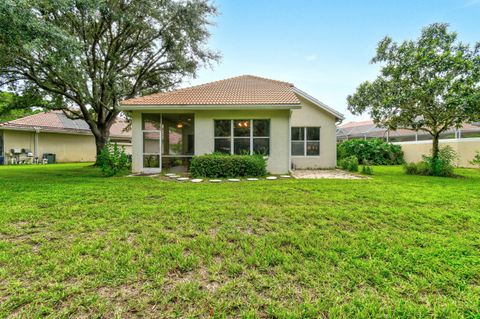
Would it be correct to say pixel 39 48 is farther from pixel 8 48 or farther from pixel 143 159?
pixel 143 159

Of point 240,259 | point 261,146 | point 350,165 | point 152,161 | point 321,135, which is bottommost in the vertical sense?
point 240,259

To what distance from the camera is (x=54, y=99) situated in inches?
590

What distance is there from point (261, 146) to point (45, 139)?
20058 millimetres

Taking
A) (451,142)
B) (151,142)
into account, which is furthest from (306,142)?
(451,142)

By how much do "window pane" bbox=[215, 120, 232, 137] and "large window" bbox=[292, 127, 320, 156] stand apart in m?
5.00

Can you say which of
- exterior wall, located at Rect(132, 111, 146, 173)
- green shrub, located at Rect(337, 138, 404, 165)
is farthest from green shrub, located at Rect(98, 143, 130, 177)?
green shrub, located at Rect(337, 138, 404, 165)

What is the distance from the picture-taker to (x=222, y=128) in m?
10.7

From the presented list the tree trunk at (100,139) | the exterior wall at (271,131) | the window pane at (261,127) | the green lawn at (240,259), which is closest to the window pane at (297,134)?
the exterior wall at (271,131)

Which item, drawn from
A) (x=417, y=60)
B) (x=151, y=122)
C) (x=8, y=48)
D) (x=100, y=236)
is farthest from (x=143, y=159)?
(x=417, y=60)

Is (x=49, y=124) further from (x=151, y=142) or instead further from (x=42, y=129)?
(x=151, y=142)

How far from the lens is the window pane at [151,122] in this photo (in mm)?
10656

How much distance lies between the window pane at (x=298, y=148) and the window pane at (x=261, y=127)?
154 inches

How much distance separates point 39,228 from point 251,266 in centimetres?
352

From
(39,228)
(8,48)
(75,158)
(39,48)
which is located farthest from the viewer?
(75,158)
